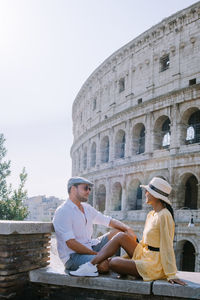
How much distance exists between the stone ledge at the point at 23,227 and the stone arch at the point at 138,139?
1638cm

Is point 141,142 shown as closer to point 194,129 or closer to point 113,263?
point 194,129

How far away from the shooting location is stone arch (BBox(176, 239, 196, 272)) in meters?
16.9

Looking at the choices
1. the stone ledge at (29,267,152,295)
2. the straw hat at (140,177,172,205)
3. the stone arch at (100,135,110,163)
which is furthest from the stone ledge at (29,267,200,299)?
the stone arch at (100,135,110,163)

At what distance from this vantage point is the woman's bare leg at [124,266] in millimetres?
3818

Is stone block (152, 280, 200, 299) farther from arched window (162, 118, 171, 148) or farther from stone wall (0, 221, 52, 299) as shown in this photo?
arched window (162, 118, 171, 148)

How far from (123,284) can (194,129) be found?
607 inches

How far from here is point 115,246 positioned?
13.0 feet

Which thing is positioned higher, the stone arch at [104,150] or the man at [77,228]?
the stone arch at [104,150]

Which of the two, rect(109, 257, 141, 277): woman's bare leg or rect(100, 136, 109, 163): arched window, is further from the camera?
rect(100, 136, 109, 163): arched window

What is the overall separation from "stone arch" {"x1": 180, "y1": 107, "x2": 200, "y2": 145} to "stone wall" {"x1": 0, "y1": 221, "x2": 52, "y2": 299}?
14.2 meters

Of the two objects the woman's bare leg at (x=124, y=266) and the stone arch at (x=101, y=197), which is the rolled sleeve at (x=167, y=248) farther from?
the stone arch at (x=101, y=197)

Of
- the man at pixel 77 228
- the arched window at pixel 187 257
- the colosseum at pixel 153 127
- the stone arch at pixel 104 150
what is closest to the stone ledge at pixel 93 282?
the man at pixel 77 228

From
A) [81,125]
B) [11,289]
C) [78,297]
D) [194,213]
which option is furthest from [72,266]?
[81,125]

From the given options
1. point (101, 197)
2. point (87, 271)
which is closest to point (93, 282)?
point (87, 271)
